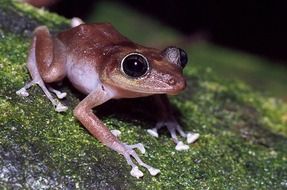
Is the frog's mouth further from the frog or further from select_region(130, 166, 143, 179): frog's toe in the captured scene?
select_region(130, 166, 143, 179): frog's toe

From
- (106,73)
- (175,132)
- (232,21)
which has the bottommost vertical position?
(232,21)

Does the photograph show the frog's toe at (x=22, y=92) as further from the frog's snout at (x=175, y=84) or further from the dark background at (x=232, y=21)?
the dark background at (x=232, y=21)

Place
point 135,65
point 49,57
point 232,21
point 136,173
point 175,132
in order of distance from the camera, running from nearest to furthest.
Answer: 1. point 136,173
2. point 135,65
3. point 49,57
4. point 175,132
5. point 232,21

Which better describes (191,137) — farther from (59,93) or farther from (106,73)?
(59,93)

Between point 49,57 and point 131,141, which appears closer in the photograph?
point 131,141

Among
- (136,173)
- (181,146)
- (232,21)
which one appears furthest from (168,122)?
(232,21)

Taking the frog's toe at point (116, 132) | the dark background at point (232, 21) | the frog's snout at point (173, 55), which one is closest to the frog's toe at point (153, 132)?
the frog's toe at point (116, 132)

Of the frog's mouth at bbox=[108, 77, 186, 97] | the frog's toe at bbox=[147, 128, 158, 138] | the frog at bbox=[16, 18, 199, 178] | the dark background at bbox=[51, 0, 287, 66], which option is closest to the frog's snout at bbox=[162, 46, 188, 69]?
the frog at bbox=[16, 18, 199, 178]

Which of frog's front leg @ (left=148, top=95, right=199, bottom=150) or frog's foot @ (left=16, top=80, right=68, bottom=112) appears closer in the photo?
frog's foot @ (left=16, top=80, right=68, bottom=112)
